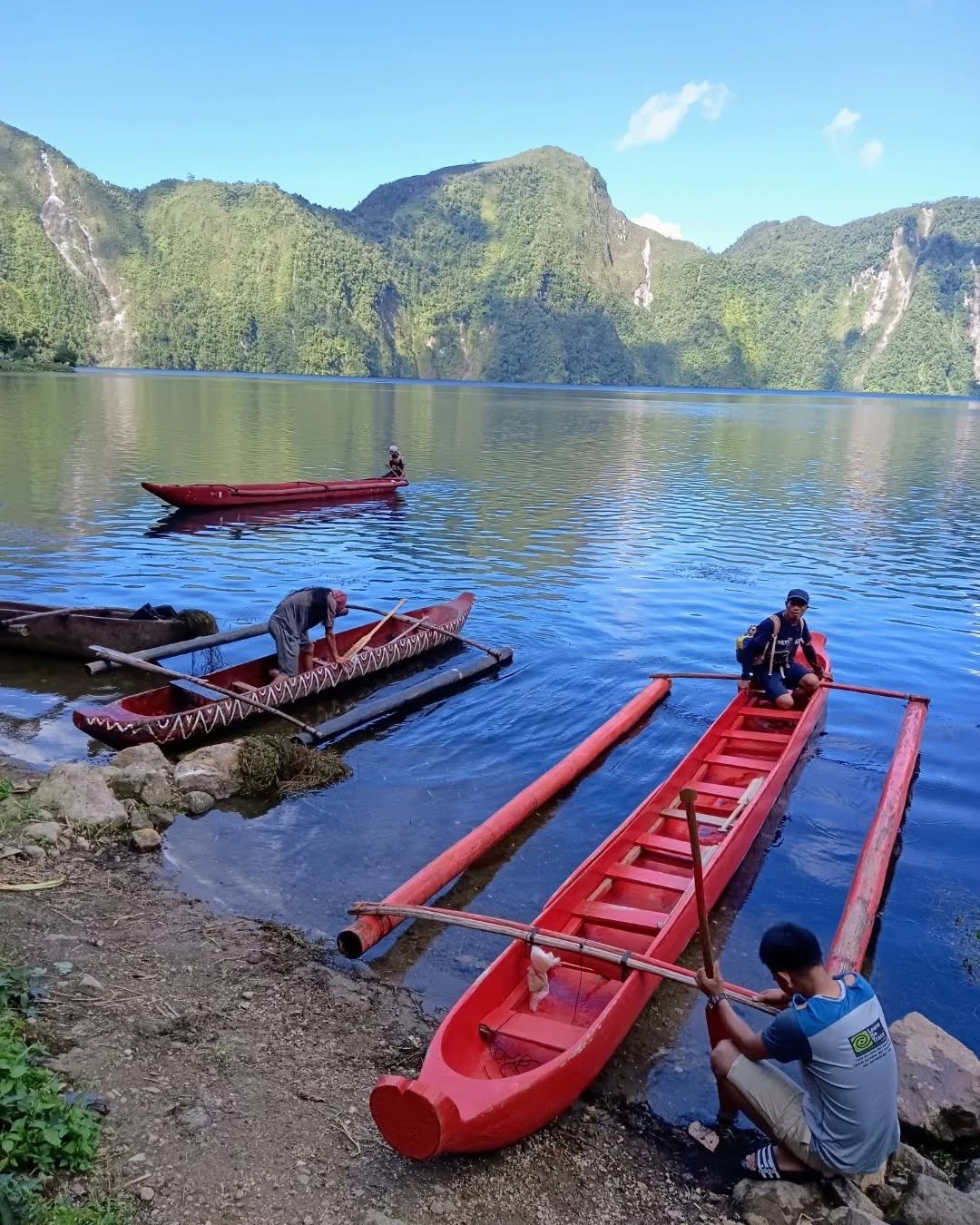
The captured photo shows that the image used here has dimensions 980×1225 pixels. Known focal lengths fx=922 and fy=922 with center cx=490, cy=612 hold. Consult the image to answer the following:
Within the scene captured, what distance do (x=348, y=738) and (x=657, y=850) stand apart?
5.24 m

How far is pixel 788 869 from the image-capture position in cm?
992

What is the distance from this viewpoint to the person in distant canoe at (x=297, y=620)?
13.4 meters

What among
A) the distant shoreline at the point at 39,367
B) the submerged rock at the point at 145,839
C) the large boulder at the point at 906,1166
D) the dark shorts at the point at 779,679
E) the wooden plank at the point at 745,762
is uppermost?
the distant shoreline at the point at 39,367

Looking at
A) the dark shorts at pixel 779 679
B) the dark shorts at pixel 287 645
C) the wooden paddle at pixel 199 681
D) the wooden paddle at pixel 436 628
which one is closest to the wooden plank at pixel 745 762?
the dark shorts at pixel 779 679

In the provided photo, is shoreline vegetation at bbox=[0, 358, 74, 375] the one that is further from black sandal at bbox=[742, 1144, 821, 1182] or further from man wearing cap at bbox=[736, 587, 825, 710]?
Result: black sandal at bbox=[742, 1144, 821, 1182]

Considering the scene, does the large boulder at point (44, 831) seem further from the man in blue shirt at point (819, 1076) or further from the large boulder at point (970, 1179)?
the large boulder at point (970, 1179)

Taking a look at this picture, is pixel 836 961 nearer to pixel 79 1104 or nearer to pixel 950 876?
pixel 950 876

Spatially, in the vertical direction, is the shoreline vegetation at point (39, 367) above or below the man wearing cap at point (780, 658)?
above

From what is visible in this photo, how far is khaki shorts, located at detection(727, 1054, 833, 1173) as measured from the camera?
536 centimetres

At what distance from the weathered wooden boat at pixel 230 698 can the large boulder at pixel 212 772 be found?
0.77 m

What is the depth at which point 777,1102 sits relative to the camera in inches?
218

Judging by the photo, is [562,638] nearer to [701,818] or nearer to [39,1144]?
[701,818]

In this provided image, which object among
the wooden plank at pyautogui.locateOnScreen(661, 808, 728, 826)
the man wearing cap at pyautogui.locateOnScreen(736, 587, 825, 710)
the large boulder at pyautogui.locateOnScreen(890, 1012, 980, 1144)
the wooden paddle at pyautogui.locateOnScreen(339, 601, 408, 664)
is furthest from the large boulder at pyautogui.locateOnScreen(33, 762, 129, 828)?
the man wearing cap at pyautogui.locateOnScreen(736, 587, 825, 710)

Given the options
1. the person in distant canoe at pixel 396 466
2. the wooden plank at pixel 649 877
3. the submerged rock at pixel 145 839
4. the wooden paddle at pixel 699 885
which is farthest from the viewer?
the person in distant canoe at pixel 396 466
